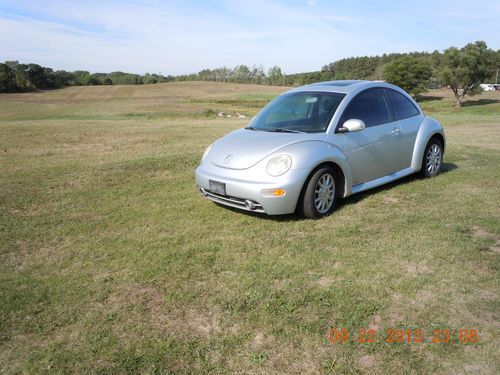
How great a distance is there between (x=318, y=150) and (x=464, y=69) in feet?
208

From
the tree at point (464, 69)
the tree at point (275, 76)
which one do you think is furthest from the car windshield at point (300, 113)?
the tree at point (275, 76)

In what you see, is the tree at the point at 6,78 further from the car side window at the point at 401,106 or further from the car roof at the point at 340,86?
the car side window at the point at 401,106

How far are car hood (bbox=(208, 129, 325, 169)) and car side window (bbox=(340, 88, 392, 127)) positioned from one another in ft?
2.29

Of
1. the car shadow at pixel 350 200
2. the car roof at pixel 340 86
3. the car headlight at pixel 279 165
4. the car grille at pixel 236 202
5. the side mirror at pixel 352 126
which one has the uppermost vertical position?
the car roof at pixel 340 86

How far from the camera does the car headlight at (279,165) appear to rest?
471 cm

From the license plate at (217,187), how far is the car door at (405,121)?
300cm

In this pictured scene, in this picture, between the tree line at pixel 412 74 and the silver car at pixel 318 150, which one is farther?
the tree line at pixel 412 74

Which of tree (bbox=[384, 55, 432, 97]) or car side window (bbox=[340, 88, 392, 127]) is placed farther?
tree (bbox=[384, 55, 432, 97])

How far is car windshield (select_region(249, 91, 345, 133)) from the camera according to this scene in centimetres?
547

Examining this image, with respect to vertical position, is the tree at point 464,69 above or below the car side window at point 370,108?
above

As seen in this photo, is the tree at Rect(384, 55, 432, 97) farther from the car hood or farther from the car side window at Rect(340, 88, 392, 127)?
the car hood

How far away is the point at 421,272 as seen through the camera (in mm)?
3648

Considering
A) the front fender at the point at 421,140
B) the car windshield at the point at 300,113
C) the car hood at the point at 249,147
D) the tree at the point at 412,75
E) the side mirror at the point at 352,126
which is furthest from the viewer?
the tree at the point at 412,75
